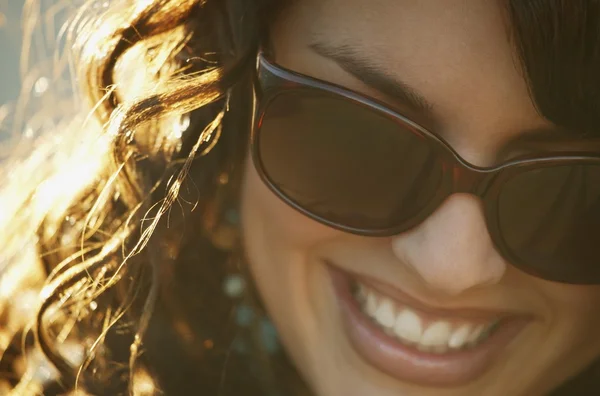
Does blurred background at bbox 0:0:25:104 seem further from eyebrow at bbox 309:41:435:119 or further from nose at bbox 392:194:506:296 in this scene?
nose at bbox 392:194:506:296

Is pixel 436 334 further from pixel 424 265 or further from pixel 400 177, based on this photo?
pixel 400 177

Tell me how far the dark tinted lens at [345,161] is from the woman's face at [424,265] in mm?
47

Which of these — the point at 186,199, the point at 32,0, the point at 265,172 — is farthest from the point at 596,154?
the point at 32,0

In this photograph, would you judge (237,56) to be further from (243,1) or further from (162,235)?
(162,235)

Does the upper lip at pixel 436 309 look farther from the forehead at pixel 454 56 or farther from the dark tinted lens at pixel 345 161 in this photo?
the forehead at pixel 454 56

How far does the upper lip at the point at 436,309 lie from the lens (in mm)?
1147

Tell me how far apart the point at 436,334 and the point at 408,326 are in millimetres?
49

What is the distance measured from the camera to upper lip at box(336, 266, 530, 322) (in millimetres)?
1147

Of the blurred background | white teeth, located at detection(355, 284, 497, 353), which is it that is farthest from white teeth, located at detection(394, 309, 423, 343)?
the blurred background

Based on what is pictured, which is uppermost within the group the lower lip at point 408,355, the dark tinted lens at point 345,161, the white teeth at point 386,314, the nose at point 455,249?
the dark tinted lens at point 345,161

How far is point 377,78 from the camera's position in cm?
99

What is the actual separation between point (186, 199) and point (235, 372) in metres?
0.40

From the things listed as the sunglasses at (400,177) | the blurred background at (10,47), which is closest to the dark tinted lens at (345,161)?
the sunglasses at (400,177)

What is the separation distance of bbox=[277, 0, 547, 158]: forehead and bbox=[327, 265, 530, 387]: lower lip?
39 cm
